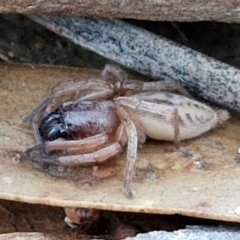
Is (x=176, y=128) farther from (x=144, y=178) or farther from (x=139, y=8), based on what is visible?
(x=139, y=8)

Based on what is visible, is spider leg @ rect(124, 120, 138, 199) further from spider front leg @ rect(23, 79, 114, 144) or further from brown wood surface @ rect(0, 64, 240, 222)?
spider front leg @ rect(23, 79, 114, 144)

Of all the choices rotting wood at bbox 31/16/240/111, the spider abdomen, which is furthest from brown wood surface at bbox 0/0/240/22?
the spider abdomen

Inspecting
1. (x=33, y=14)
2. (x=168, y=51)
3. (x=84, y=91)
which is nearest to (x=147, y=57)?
(x=168, y=51)

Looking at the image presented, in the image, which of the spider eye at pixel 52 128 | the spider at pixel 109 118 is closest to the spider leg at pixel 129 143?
the spider at pixel 109 118

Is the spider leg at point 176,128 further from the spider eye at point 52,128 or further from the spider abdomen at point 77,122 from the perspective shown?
the spider eye at point 52,128

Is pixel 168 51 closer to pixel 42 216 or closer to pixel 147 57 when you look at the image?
pixel 147 57
